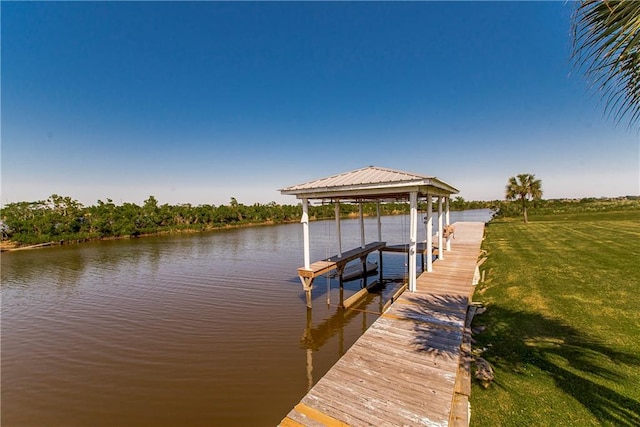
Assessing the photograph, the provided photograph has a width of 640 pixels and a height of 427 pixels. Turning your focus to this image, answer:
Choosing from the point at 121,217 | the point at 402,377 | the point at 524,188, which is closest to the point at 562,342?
the point at 402,377

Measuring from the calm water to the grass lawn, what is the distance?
14.0ft

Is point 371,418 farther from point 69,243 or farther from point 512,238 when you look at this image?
point 69,243

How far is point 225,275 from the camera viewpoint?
704 inches

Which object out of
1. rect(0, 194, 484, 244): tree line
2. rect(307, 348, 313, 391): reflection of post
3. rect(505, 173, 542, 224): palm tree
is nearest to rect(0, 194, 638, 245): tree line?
rect(0, 194, 484, 244): tree line

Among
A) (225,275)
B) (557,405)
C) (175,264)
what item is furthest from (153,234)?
(557,405)

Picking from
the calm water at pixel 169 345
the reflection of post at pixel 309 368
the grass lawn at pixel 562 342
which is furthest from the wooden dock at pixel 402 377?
the calm water at pixel 169 345

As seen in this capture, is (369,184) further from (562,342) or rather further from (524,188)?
(524,188)

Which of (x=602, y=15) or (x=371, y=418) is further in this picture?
(x=371, y=418)

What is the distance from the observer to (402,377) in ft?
15.4

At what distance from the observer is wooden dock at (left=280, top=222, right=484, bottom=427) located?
12.7ft

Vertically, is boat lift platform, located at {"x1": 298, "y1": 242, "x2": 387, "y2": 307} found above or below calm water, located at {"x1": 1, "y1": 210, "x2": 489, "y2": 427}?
above

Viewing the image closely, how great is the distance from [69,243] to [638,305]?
54888 millimetres

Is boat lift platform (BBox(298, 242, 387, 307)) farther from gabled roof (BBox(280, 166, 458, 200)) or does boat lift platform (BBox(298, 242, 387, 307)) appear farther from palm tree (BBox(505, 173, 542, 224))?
palm tree (BBox(505, 173, 542, 224))

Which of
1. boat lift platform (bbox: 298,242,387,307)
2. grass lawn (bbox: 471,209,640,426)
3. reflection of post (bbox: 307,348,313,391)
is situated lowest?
reflection of post (bbox: 307,348,313,391)
